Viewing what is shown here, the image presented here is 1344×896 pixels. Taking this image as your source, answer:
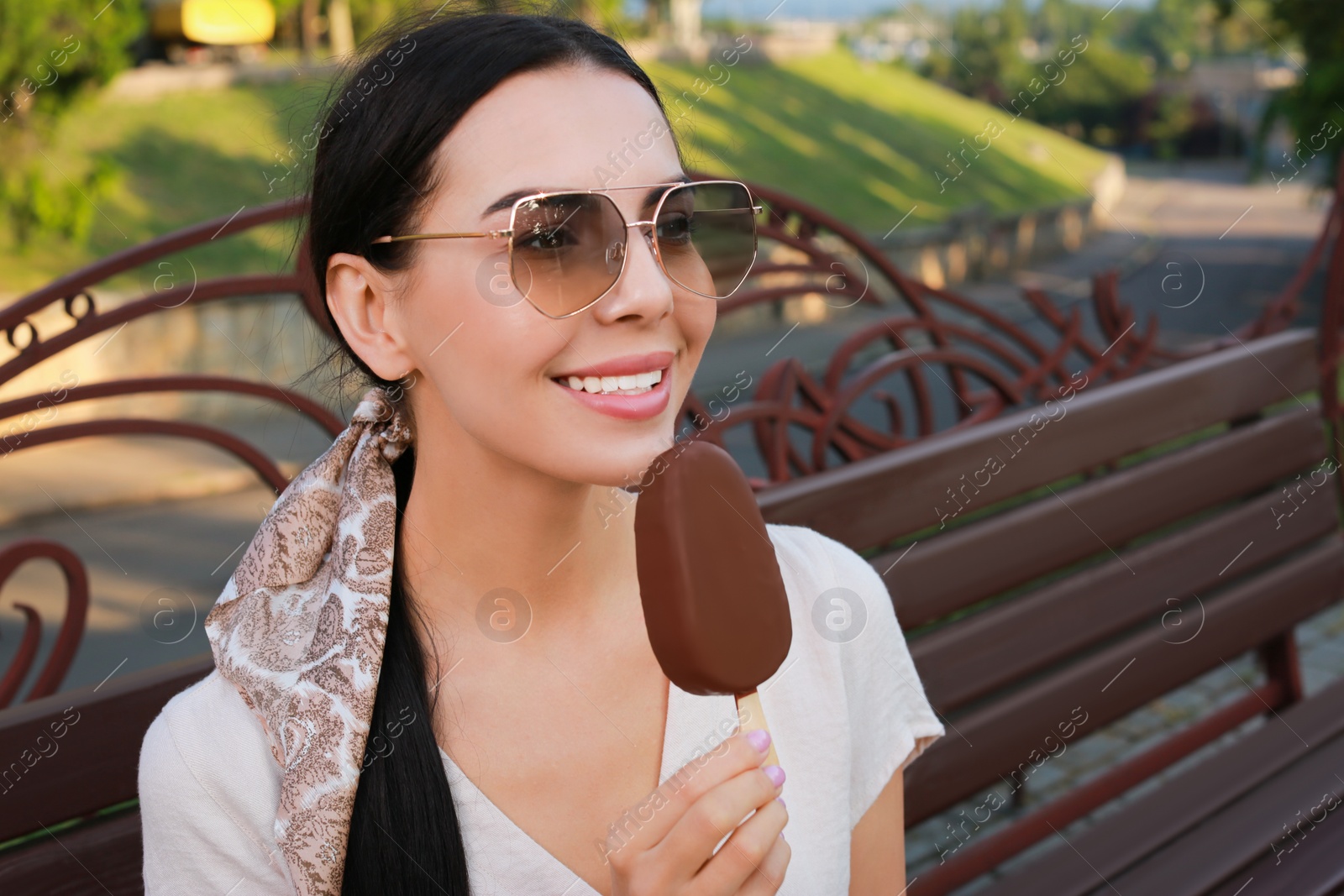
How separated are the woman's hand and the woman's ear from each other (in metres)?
0.73

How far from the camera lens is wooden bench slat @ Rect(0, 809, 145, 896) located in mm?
1691

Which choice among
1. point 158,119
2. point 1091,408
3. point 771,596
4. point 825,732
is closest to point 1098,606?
point 1091,408

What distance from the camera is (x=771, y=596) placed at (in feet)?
4.51

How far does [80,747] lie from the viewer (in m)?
1.75

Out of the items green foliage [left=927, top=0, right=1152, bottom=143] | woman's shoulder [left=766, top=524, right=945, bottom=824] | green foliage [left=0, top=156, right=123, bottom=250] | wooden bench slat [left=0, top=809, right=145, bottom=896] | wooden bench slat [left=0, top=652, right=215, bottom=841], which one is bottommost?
green foliage [left=927, top=0, right=1152, bottom=143]

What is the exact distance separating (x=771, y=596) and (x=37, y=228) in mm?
14401

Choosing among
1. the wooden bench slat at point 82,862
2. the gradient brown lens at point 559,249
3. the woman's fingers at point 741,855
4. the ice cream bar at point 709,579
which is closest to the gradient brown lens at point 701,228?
the gradient brown lens at point 559,249

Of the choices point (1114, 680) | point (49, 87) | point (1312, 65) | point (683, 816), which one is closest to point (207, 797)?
point (683, 816)

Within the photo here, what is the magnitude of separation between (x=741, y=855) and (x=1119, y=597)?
6.32 ft

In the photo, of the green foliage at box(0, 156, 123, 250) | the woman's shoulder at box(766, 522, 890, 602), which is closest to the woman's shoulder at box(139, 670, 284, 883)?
the woman's shoulder at box(766, 522, 890, 602)

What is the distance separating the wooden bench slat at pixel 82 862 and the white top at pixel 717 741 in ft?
0.75

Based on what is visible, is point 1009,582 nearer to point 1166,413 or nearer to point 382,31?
point 1166,413

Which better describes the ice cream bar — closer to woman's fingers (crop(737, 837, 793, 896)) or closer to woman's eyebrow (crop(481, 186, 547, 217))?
woman's fingers (crop(737, 837, 793, 896))

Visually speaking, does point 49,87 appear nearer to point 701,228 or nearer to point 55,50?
point 55,50
